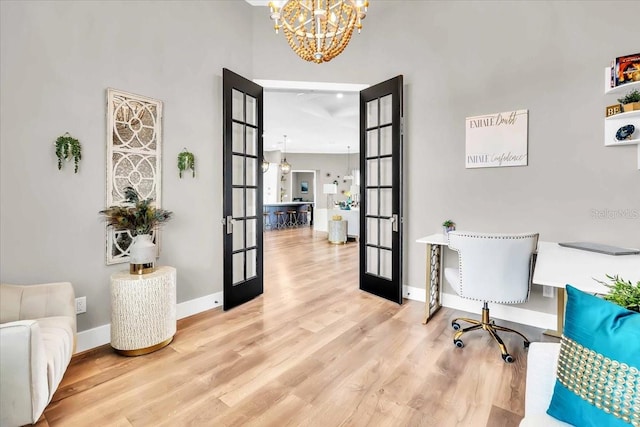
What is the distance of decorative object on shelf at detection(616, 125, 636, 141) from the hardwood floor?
1.74m

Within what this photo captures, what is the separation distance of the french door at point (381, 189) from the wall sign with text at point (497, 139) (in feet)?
2.39

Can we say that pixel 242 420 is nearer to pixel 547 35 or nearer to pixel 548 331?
pixel 548 331

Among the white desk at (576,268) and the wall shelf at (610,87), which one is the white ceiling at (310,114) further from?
the white desk at (576,268)

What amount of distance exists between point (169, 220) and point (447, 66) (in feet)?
10.7

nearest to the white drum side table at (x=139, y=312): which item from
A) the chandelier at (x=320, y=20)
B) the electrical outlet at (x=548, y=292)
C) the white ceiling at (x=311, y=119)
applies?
the chandelier at (x=320, y=20)

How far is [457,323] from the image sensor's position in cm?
288

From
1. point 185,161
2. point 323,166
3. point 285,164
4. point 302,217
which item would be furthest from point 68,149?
point 323,166

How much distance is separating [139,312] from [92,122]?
1521 millimetres

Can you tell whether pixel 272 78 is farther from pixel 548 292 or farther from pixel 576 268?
pixel 548 292

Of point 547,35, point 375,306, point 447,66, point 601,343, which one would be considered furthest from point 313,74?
point 601,343

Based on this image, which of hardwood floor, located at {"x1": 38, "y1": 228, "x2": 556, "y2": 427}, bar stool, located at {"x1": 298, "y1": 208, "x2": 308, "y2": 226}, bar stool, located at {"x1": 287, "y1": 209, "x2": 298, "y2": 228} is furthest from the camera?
bar stool, located at {"x1": 298, "y1": 208, "x2": 308, "y2": 226}

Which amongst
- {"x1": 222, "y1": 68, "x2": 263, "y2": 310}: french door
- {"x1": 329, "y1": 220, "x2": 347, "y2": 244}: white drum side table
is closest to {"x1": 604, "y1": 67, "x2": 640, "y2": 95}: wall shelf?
{"x1": 222, "y1": 68, "x2": 263, "y2": 310}: french door

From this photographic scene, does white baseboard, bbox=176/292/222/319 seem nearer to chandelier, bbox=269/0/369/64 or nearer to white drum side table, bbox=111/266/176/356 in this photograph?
white drum side table, bbox=111/266/176/356

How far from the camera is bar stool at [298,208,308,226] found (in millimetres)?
11840
